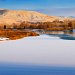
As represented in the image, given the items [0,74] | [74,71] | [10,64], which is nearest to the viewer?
[0,74]

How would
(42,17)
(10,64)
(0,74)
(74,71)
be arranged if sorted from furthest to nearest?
1. (42,17)
2. (10,64)
3. (74,71)
4. (0,74)

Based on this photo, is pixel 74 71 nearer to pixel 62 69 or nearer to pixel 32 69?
pixel 62 69

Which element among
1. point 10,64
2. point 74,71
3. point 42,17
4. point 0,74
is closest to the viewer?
point 0,74

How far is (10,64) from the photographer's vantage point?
5.44 meters

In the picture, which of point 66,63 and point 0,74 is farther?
point 66,63

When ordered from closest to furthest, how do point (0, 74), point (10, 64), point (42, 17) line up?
point (0, 74)
point (10, 64)
point (42, 17)

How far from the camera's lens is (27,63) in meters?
5.59

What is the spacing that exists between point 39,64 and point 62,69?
0.62 metres

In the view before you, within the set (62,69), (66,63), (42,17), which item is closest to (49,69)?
(62,69)

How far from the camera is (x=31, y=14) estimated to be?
340 feet

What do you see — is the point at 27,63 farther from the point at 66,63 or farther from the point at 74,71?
the point at 74,71

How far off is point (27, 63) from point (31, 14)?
323 ft

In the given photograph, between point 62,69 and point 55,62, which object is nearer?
point 62,69

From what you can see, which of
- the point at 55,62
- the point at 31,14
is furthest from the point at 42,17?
the point at 55,62
